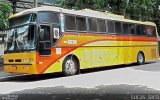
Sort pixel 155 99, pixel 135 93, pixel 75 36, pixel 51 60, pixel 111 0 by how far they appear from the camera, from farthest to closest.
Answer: pixel 111 0 → pixel 75 36 → pixel 51 60 → pixel 135 93 → pixel 155 99

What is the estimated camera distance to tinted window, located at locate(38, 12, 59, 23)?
53.3ft

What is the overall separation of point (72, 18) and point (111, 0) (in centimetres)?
1449

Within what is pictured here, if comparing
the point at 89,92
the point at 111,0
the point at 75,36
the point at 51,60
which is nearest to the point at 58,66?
the point at 51,60

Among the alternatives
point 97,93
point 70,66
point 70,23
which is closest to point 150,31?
point 70,23

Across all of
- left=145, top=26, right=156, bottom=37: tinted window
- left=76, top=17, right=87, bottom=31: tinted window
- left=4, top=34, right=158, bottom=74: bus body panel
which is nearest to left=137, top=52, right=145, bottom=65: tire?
left=4, top=34, right=158, bottom=74: bus body panel

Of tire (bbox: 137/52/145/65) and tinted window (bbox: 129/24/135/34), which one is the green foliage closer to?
tinted window (bbox: 129/24/135/34)

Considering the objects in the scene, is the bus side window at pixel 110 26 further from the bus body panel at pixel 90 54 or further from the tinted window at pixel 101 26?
the tinted window at pixel 101 26

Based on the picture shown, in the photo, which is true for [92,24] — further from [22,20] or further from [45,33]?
[22,20]

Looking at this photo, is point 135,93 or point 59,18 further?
point 59,18

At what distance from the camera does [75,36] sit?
1788 centimetres

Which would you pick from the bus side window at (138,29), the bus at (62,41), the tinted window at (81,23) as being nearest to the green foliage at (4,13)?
the bus at (62,41)

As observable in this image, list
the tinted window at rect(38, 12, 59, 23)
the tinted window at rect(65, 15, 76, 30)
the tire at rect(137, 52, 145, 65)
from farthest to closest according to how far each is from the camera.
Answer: the tire at rect(137, 52, 145, 65) → the tinted window at rect(65, 15, 76, 30) → the tinted window at rect(38, 12, 59, 23)

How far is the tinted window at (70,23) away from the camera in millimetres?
17453

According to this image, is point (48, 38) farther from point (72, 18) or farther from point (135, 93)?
point (135, 93)
